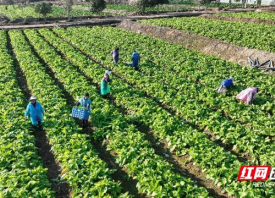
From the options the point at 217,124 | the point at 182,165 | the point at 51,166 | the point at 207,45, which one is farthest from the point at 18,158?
the point at 207,45

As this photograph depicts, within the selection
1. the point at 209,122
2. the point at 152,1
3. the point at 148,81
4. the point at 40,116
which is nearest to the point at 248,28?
the point at 148,81

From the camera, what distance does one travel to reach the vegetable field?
7.57m

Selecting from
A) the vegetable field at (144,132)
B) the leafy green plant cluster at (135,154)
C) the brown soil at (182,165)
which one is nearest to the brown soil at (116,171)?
the vegetable field at (144,132)

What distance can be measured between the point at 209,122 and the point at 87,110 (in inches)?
214

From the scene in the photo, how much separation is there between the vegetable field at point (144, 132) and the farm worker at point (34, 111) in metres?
0.35

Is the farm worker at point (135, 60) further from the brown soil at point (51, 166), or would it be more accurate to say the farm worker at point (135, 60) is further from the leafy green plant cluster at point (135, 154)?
the brown soil at point (51, 166)

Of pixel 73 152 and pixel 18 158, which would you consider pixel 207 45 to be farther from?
pixel 18 158

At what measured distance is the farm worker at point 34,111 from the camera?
10734 millimetres

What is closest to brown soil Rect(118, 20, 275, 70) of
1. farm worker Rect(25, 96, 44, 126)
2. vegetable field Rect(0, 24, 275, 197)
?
vegetable field Rect(0, 24, 275, 197)

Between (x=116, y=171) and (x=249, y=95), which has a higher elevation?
(x=249, y=95)

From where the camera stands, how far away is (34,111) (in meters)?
10.8

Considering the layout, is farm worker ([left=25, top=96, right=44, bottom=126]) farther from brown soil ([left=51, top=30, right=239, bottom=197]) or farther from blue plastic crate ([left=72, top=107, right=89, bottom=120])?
brown soil ([left=51, top=30, right=239, bottom=197])

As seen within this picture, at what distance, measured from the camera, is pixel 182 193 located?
7156mm

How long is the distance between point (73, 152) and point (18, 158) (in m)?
1.82
